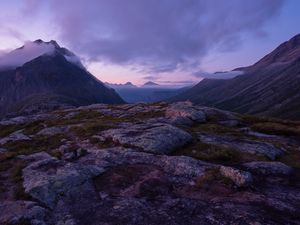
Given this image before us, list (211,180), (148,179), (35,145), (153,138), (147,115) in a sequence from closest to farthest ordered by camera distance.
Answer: (211,180) < (148,179) < (153,138) < (35,145) < (147,115)

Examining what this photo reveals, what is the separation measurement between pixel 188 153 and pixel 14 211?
17286mm

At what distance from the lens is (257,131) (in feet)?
165

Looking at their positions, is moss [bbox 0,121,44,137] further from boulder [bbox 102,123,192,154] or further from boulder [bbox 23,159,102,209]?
boulder [bbox 23,159,102,209]

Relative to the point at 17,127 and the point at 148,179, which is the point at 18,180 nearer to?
the point at 148,179

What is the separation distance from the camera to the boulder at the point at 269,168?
28781 mm

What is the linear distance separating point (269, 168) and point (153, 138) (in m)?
11.5

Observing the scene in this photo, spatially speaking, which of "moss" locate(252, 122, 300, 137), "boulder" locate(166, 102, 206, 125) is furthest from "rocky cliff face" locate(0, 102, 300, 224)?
"moss" locate(252, 122, 300, 137)

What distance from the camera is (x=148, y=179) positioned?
2614 cm

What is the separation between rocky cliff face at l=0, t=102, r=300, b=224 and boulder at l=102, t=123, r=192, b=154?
0.10 m

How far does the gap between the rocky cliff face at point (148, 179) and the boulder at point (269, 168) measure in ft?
0.26

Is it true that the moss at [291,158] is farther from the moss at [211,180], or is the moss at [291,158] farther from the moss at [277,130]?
the moss at [277,130]

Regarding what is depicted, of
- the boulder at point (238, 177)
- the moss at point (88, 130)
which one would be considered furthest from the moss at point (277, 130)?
the boulder at point (238, 177)

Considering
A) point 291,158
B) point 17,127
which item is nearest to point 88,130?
point 291,158

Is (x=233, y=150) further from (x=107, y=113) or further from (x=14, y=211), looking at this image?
(x=107, y=113)
